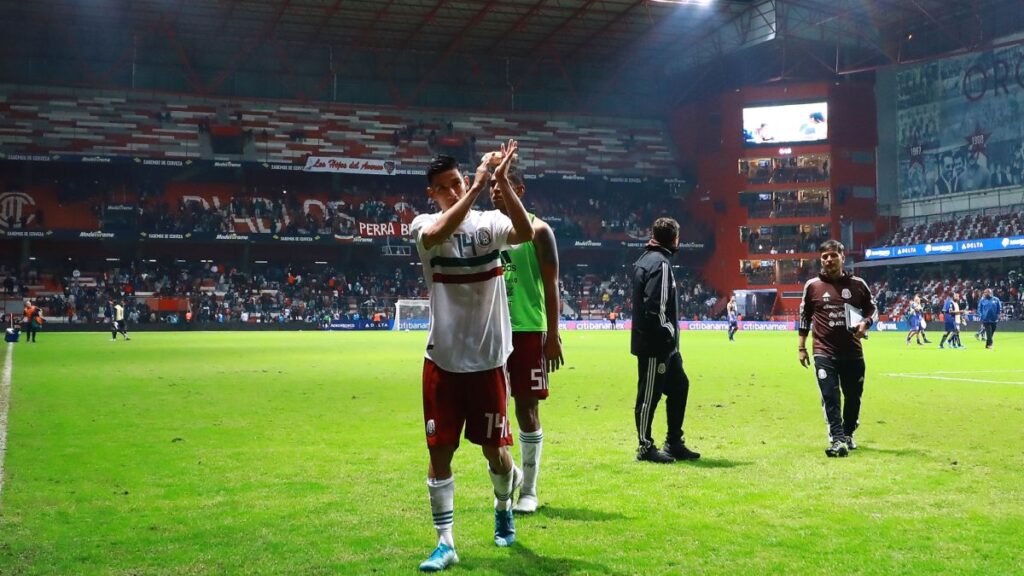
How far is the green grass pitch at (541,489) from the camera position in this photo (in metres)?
5.70

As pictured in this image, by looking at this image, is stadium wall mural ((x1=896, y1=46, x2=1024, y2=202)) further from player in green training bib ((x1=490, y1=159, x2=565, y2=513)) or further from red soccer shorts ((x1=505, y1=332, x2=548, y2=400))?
red soccer shorts ((x1=505, y1=332, x2=548, y2=400))

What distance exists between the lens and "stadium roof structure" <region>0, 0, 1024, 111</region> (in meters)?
55.8

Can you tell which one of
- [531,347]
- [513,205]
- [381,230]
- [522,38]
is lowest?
[531,347]

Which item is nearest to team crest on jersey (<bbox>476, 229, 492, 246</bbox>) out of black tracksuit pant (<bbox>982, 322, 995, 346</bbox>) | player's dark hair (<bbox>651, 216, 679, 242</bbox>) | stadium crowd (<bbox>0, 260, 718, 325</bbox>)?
player's dark hair (<bbox>651, 216, 679, 242</bbox>)

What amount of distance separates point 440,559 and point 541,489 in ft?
8.08

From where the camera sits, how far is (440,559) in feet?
17.8

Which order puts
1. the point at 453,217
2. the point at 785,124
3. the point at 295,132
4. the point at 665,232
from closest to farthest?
the point at 453,217 → the point at 665,232 → the point at 295,132 → the point at 785,124

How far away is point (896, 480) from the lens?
8070 millimetres

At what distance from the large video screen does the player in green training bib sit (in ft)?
205

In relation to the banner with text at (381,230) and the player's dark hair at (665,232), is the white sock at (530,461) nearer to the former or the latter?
the player's dark hair at (665,232)

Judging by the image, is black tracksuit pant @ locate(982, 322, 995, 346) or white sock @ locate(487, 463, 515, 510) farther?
black tracksuit pant @ locate(982, 322, 995, 346)

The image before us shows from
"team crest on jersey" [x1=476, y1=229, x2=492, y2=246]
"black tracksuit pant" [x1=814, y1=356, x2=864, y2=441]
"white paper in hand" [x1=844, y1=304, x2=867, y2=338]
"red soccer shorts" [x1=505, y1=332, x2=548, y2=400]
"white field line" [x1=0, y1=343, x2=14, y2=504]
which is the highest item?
"team crest on jersey" [x1=476, y1=229, x2=492, y2=246]

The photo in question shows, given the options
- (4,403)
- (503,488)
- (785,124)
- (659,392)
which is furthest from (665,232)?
(785,124)

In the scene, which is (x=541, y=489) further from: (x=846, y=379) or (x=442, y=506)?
(x=846, y=379)
